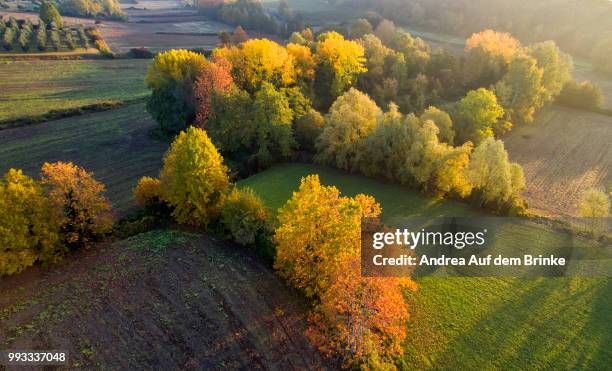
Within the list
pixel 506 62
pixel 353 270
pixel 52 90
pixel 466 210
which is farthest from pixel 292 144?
pixel 52 90

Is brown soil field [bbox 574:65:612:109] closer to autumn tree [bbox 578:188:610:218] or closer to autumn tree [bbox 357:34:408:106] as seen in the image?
autumn tree [bbox 357:34:408:106]

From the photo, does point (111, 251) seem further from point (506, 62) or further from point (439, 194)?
point (506, 62)

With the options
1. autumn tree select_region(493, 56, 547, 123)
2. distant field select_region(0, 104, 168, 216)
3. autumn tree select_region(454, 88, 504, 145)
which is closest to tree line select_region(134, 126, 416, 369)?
distant field select_region(0, 104, 168, 216)

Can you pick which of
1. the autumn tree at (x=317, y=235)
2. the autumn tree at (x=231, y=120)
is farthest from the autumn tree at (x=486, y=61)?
the autumn tree at (x=317, y=235)

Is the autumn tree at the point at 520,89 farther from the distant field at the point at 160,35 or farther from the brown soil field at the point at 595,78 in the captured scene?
the distant field at the point at 160,35

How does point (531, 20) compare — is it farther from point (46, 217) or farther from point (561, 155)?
point (46, 217)

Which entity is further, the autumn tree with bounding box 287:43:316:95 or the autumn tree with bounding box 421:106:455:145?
the autumn tree with bounding box 287:43:316:95
